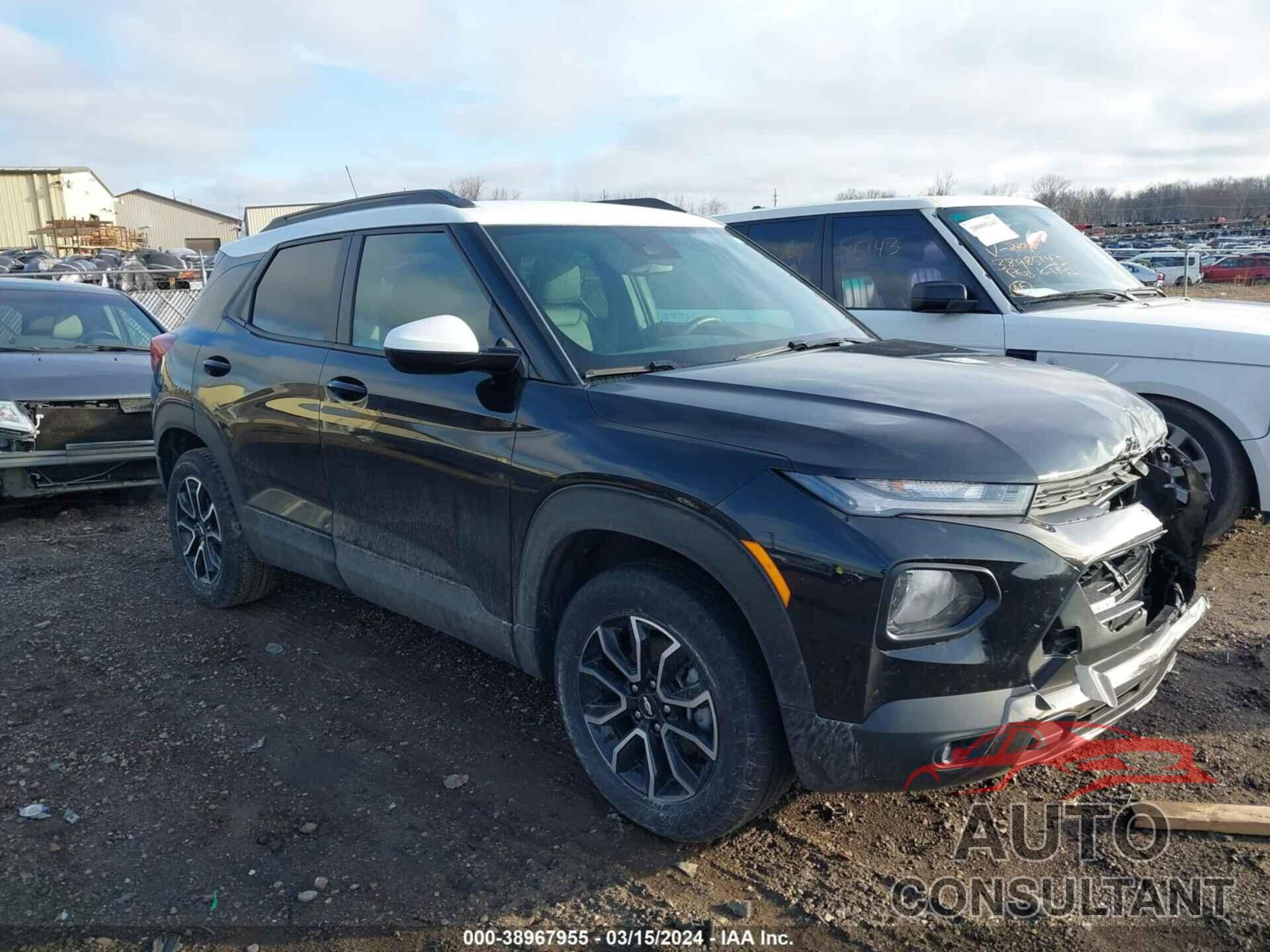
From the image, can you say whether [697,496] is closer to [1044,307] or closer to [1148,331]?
[1148,331]

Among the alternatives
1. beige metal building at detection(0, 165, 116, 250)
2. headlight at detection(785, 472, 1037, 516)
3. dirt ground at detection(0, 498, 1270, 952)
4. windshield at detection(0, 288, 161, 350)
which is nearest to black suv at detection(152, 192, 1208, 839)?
headlight at detection(785, 472, 1037, 516)

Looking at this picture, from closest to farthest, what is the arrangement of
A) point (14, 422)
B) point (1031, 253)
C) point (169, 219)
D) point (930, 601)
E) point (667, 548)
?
point (930, 601), point (667, 548), point (1031, 253), point (14, 422), point (169, 219)

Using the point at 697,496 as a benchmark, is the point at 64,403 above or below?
below

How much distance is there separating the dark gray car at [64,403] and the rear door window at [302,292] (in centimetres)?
292

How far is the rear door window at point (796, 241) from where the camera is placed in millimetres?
6602

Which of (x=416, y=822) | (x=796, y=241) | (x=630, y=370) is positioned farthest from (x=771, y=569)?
(x=796, y=241)

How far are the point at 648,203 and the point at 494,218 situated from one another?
1361 millimetres

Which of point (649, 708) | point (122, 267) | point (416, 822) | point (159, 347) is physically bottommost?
point (416, 822)

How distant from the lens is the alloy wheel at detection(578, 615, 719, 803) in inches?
108

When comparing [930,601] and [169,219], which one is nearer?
[930,601]

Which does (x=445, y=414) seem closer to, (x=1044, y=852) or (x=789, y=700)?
(x=789, y=700)

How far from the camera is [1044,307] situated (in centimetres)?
571

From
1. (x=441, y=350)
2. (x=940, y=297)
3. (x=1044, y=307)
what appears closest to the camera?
(x=441, y=350)

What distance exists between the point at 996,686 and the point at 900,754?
0.29 metres
